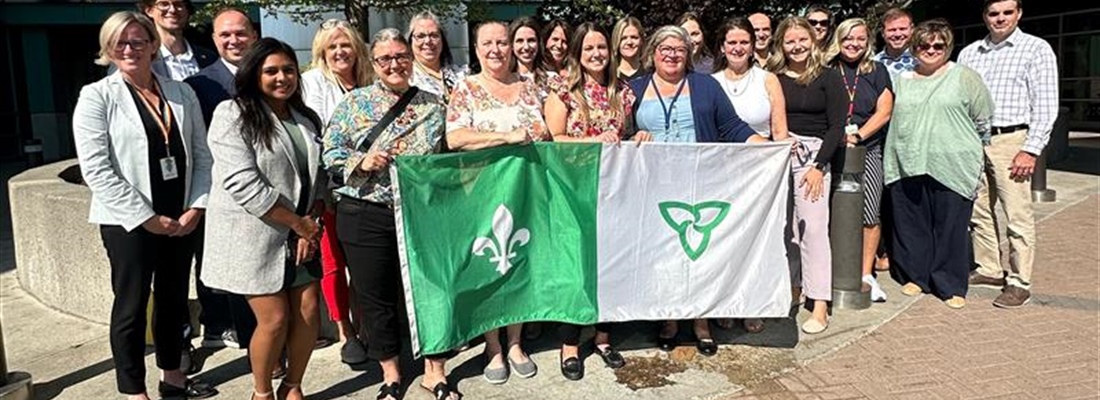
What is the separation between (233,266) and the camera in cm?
352

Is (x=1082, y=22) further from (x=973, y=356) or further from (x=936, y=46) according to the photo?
(x=973, y=356)

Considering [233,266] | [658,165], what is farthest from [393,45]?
[658,165]

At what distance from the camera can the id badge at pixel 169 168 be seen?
3.78 meters

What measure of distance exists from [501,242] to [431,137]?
69cm

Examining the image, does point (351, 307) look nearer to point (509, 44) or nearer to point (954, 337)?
point (509, 44)

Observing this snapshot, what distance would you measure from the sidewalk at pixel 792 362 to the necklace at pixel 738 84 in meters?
1.51

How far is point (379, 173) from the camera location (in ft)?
12.7

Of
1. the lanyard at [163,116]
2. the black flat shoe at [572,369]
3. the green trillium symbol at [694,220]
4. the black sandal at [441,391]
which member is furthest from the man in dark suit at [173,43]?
the green trillium symbol at [694,220]

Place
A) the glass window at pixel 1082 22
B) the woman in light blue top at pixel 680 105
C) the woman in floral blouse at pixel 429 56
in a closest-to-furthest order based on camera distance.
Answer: the woman in light blue top at pixel 680 105, the woman in floral blouse at pixel 429 56, the glass window at pixel 1082 22

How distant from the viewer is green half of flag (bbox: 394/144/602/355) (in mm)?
4008

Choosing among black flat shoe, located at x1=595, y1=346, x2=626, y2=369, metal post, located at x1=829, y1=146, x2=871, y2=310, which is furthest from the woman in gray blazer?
metal post, located at x1=829, y1=146, x2=871, y2=310

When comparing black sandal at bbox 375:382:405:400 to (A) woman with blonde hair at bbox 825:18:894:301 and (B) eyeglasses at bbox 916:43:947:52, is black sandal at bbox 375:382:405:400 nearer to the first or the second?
(A) woman with blonde hair at bbox 825:18:894:301

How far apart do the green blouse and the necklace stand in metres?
1.50

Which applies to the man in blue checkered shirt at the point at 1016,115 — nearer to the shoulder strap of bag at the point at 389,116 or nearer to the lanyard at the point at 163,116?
the shoulder strap of bag at the point at 389,116
